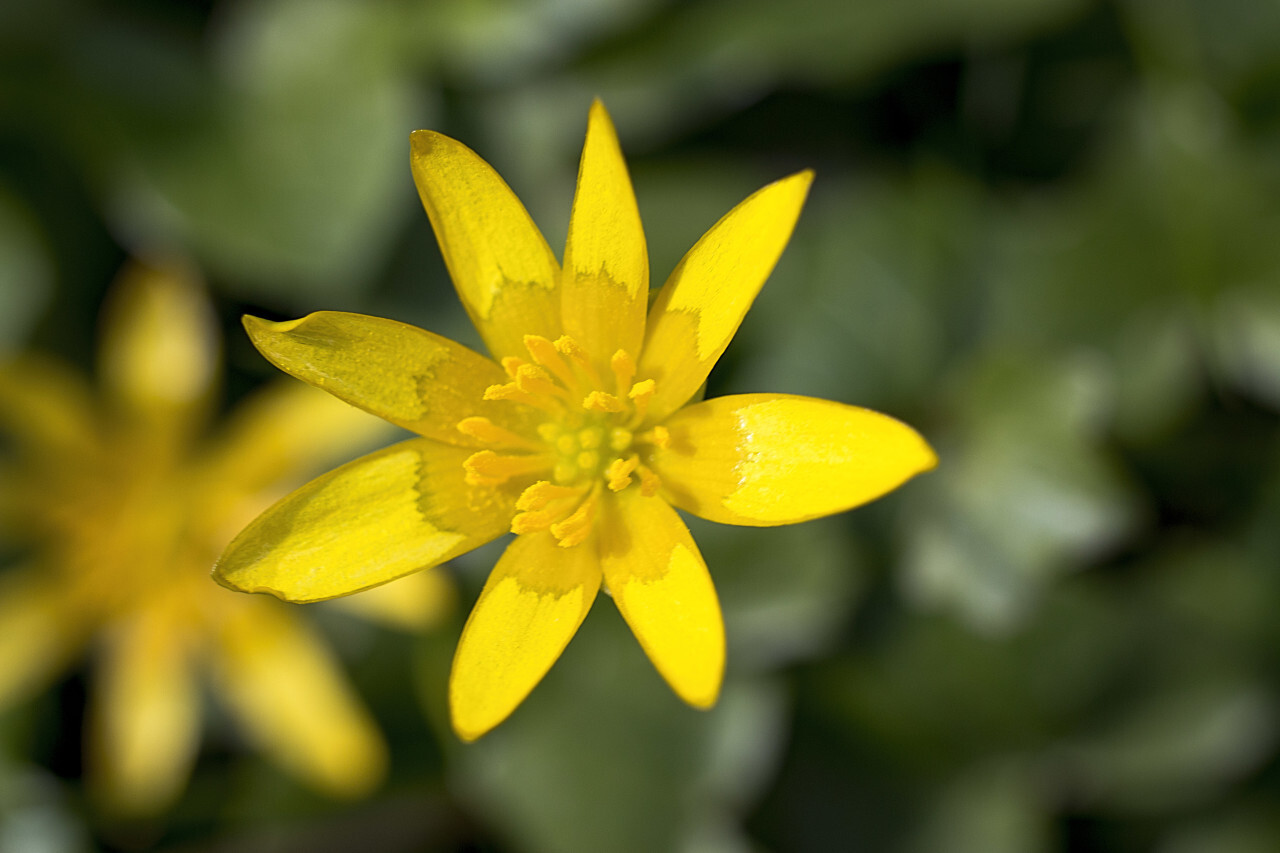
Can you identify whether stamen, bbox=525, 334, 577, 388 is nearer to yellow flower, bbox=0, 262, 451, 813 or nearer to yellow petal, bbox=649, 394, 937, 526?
yellow petal, bbox=649, 394, 937, 526

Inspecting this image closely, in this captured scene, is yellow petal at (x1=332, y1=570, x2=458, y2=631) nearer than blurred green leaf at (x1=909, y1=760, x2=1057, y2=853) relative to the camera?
Yes

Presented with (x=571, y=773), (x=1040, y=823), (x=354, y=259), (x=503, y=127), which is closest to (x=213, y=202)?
(x=354, y=259)

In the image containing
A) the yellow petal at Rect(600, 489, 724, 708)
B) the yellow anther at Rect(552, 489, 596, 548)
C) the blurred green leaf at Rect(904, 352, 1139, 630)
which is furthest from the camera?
the blurred green leaf at Rect(904, 352, 1139, 630)

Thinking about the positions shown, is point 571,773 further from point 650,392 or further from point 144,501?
point 650,392

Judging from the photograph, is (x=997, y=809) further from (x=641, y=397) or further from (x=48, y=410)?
(x=48, y=410)

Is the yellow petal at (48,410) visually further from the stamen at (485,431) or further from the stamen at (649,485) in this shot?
the stamen at (649,485)

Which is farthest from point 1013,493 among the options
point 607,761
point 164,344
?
point 164,344

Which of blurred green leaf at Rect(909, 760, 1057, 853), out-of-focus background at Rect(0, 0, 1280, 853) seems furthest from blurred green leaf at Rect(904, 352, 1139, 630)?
blurred green leaf at Rect(909, 760, 1057, 853)
